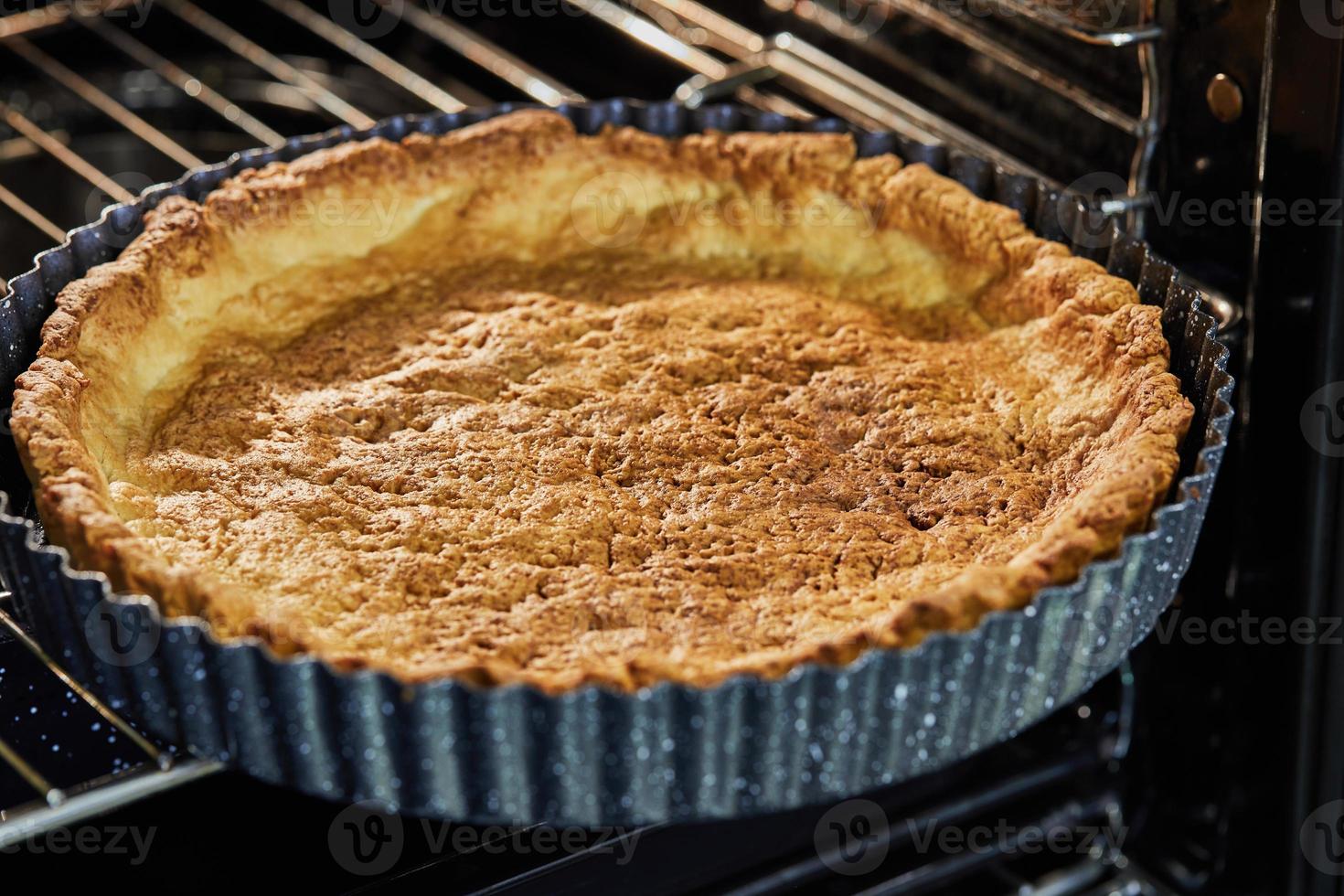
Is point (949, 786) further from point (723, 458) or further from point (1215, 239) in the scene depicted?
point (1215, 239)

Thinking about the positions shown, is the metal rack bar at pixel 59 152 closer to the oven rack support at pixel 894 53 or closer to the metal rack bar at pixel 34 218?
the metal rack bar at pixel 34 218

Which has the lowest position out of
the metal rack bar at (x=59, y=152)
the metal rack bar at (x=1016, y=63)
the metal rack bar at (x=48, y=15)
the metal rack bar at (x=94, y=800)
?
the metal rack bar at (x=94, y=800)

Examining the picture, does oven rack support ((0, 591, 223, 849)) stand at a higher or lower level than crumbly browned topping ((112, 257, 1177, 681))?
lower

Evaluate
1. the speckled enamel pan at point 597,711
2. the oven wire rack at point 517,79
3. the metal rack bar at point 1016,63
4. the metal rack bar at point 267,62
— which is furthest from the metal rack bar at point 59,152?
the metal rack bar at point 1016,63

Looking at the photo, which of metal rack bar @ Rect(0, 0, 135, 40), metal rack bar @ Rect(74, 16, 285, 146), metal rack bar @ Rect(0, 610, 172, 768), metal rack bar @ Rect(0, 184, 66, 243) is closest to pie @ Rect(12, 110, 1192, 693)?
metal rack bar @ Rect(0, 610, 172, 768)

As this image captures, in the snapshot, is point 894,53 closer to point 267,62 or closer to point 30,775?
point 267,62

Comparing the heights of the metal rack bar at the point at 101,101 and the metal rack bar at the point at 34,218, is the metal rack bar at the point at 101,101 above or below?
above

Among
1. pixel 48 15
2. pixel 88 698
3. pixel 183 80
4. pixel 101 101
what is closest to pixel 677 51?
pixel 183 80

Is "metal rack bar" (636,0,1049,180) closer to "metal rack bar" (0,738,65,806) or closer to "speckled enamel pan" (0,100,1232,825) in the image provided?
"speckled enamel pan" (0,100,1232,825)
